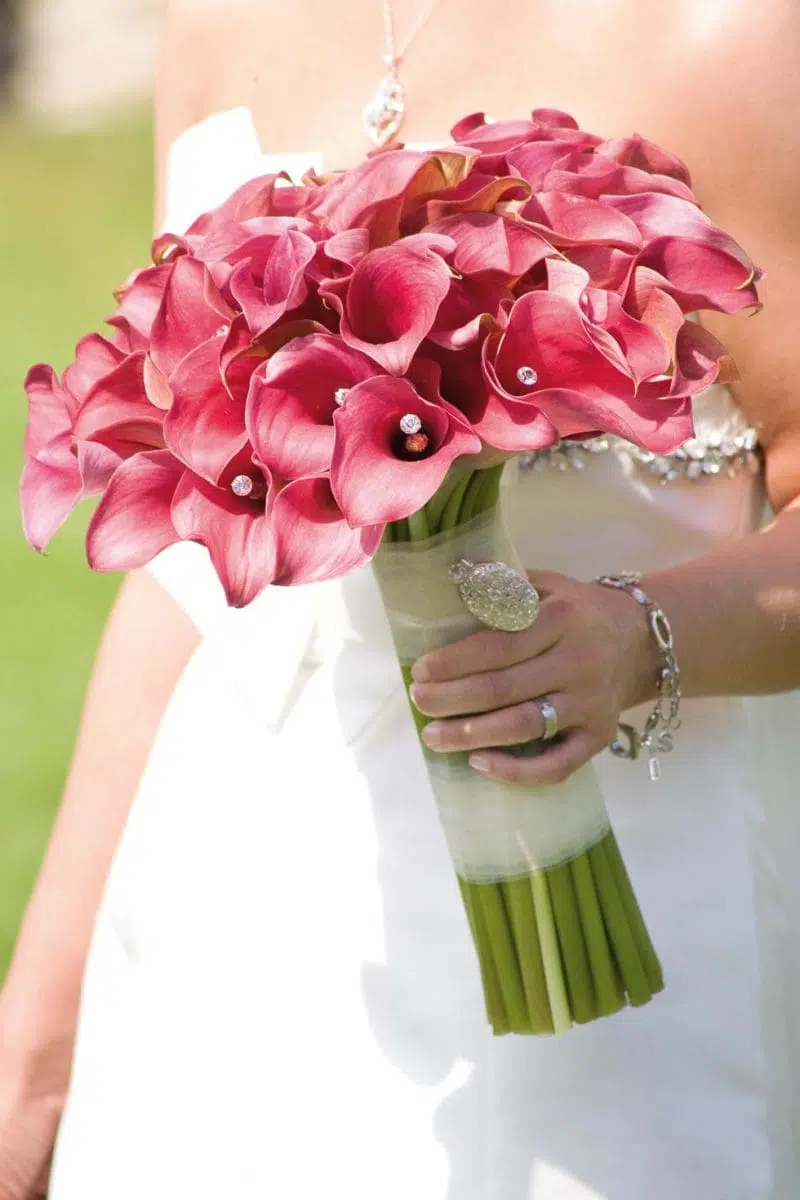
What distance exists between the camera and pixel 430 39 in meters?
1.50

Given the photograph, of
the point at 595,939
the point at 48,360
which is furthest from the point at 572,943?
the point at 48,360

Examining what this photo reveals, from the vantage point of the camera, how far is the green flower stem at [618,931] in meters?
1.17

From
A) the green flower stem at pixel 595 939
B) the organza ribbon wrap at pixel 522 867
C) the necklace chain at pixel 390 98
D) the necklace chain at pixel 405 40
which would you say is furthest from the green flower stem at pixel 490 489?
the necklace chain at pixel 405 40

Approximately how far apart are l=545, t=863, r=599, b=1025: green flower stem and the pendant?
745mm

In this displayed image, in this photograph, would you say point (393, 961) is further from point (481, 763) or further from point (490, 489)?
point (490, 489)

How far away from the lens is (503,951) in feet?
3.81

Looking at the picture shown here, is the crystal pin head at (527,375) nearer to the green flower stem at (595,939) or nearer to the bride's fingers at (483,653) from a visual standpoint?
the bride's fingers at (483,653)

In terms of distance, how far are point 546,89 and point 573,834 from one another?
27.1 inches

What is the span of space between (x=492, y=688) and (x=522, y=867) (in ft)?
0.51

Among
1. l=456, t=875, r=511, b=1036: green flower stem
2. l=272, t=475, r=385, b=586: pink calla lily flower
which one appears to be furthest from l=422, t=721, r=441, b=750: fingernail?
l=272, t=475, r=385, b=586: pink calla lily flower

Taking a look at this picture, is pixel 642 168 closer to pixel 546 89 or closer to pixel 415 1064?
pixel 546 89

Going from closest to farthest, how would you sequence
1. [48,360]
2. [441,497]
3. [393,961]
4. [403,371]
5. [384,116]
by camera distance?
[403,371] < [441,497] < [393,961] < [384,116] < [48,360]

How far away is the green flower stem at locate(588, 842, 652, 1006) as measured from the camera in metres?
1.17

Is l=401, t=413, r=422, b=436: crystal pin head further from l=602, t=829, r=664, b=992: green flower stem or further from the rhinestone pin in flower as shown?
l=602, t=829, r=664, b=992: green flower stem
